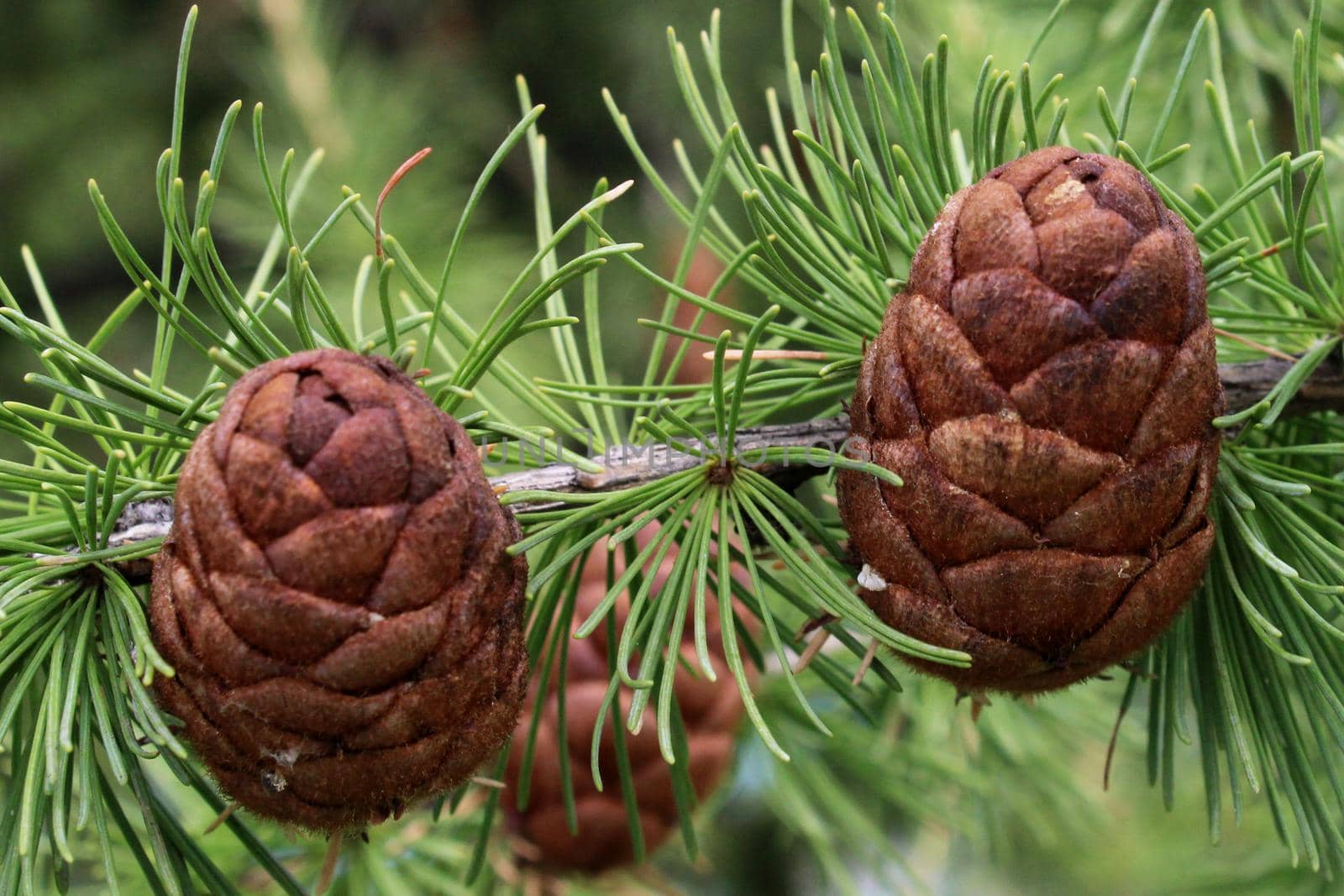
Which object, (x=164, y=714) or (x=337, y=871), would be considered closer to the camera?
(x=164, y=714)

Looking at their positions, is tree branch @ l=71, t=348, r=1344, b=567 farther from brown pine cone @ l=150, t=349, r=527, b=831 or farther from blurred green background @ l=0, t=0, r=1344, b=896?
blurred green background @ l=0, t=0, r=1344, b=896

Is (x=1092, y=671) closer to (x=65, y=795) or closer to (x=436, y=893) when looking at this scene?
(x=65, y=795)

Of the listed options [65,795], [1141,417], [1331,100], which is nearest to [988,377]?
[1141,417]

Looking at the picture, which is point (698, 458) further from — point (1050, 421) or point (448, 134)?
point (448, 134)

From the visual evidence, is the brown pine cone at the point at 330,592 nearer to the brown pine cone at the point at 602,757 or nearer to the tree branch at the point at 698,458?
the tree branch at the point at 698,458

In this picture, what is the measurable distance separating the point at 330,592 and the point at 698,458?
22cm

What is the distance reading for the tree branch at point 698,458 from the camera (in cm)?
59

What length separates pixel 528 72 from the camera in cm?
214

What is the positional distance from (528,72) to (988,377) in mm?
1783

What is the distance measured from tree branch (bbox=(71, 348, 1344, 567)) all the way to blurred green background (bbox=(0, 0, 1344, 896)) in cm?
68

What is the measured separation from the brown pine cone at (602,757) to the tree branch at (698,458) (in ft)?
1.08

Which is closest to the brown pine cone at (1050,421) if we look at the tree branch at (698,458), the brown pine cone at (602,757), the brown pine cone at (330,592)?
the tree branch at (698,458)

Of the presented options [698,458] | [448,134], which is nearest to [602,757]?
[698,458]

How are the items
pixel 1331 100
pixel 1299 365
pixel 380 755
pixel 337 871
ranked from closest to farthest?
pixel 380 755 → pixel 1299 365 → pixel 337 871 → pixel 1331 100
